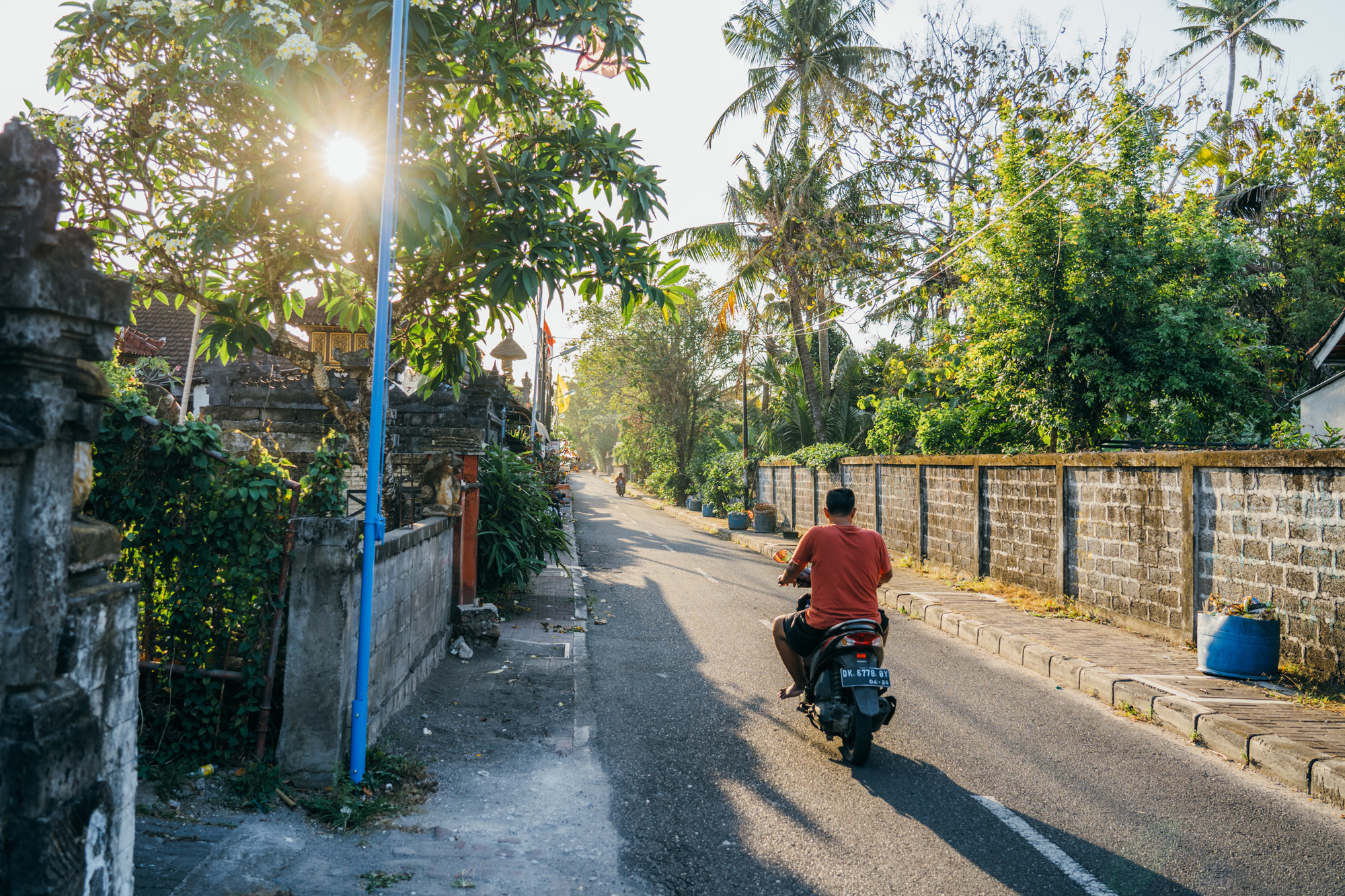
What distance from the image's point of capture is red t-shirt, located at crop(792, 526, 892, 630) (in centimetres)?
550

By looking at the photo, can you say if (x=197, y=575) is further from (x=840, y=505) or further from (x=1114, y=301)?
(x=1114, y=301)

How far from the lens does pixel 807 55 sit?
23016 millimetres

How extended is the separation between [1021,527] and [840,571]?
7352 millimetres

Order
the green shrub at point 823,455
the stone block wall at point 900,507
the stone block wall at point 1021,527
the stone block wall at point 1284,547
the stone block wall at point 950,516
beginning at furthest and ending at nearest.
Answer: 1. the green shrub at point 823,455
2. the stone block wall at point 900,507
3. the stone block wall at point 950,516
4. the stone block wall at point 1021,527
5. the stone block wall at point 1284,547

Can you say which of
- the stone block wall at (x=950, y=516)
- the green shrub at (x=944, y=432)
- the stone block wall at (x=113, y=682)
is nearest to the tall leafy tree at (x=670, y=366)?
the green shrub at (x=944, y=432)

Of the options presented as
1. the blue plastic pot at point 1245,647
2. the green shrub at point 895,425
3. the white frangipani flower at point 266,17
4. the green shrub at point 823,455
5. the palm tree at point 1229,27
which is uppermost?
the palm tree at point 1229,27

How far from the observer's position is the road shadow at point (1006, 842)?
3.68 meters

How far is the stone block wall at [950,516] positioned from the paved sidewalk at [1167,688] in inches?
81.3

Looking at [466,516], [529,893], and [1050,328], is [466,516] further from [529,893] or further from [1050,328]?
[1050,328]

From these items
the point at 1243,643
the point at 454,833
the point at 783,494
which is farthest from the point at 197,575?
the point at 783,494

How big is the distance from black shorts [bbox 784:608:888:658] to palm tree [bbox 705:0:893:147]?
64.8ft

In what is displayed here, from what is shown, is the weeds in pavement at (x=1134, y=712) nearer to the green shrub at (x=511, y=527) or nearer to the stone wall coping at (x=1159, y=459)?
the stone wall coping at (x=1159, y=459)

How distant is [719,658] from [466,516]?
124 inches

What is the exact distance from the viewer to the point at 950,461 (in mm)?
→ 13953
